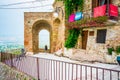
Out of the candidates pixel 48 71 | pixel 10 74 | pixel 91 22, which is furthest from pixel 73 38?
pixel 48 71

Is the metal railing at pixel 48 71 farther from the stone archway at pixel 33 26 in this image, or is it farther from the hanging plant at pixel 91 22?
the stone archway at pixel 33 26

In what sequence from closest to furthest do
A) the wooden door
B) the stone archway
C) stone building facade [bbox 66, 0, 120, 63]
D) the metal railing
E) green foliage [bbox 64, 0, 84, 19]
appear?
the metal railing
stone building facade [bbox 66, 0, 120, 63]
the wooden door
green foliage [bbox 64, 0, 84, 19]
the stone archway

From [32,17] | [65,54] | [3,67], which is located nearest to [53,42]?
[32,17]

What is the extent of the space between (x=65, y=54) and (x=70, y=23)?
3.10 metres

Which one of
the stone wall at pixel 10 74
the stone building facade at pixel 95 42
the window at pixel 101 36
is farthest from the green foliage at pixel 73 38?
the stone wall at pixel 10 74

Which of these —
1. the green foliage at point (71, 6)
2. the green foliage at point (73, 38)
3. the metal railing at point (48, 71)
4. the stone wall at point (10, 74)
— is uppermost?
the green foliage at point (71, 6)

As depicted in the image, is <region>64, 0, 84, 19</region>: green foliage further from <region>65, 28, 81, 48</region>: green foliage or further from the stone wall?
the stone wall

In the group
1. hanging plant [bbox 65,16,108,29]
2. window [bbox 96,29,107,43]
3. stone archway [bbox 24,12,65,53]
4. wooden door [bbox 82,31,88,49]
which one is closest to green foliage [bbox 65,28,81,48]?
wooden door [bbox 82,31,88,49]

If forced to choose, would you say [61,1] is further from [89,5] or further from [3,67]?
[3,67]

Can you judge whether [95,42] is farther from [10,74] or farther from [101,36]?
[10,74]

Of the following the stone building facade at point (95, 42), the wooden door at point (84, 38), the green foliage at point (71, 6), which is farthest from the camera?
the green foliage at point (71, 6)

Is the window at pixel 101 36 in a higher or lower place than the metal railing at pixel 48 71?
higher

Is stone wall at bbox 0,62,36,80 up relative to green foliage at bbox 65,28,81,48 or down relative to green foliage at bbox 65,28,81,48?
down

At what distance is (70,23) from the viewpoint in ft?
46.4
